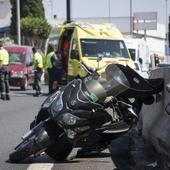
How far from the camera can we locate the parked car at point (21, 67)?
984 inches

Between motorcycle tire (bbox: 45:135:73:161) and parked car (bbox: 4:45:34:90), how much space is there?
16.6m

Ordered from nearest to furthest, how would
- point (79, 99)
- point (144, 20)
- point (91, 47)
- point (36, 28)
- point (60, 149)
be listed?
1. point (79, 99)
2. point (60, 149)
3. point (91, 47)
4. point (36, 28)
5. point (144, 20)

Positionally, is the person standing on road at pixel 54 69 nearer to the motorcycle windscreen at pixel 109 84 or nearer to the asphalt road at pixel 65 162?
the asphalt road at pixel 65 162

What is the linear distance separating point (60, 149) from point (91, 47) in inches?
534

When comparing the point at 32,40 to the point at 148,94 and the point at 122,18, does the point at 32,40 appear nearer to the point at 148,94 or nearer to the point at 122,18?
the point at 122,18

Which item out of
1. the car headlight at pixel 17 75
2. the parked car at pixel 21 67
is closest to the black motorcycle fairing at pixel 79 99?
the parked car at pixel 21 67

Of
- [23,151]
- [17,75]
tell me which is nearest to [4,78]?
[17,75]

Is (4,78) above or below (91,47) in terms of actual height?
below

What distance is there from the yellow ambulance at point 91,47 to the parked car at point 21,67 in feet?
9.07

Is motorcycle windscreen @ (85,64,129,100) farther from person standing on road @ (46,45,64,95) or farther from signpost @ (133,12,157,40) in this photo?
signpost @ (133,12,157,40)

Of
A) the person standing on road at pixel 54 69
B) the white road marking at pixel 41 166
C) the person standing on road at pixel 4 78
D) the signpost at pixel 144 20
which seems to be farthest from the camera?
the signpost at pixel 144 20

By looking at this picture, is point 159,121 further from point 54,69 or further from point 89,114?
point 54,69

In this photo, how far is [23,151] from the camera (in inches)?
314

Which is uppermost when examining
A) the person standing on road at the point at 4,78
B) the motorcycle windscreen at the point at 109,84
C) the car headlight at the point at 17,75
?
the motorcycle windscreen at the point at 109,84
